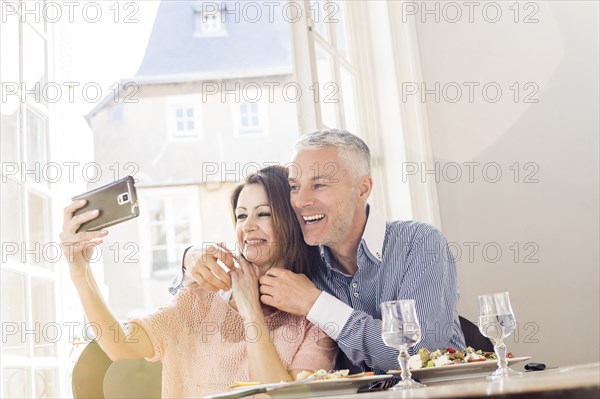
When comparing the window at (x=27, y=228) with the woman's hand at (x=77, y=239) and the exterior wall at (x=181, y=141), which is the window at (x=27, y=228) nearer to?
the woman's hand at (x=77, y=239)

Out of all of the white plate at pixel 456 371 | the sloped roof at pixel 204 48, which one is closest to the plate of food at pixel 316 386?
the white plate at pixel 456 371

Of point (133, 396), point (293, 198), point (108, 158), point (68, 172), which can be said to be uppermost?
point (108, 158)

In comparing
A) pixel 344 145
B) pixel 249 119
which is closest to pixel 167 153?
pixel 249 119

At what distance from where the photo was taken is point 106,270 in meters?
9.66

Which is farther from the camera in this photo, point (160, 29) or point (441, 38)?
point (160, 29)

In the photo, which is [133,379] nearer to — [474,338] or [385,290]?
[385,290]

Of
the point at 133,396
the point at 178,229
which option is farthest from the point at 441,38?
the point at 178,229

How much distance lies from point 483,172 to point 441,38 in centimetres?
51

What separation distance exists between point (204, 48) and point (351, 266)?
836cm

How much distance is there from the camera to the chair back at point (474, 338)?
6.48ft

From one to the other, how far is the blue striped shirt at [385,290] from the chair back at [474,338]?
10cm

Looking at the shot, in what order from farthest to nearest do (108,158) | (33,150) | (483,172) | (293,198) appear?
(108,158) < (483,172) < (33,150) < (293,198)

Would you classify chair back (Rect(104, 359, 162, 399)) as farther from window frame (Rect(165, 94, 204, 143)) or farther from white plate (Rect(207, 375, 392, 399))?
window frame (Rect(165, 94, 204, 143))

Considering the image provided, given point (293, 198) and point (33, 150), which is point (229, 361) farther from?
point (33, 150)
